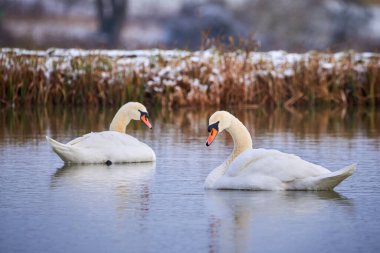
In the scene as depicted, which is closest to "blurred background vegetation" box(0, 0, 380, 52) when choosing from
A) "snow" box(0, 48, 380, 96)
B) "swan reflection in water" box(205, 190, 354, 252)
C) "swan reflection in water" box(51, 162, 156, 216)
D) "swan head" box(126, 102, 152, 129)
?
"snow" box(0, 48, 380, 96)

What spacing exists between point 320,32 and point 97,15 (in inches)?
320

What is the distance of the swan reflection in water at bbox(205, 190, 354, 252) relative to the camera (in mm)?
7867

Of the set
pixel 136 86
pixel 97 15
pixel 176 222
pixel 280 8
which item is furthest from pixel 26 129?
pixel 280 8

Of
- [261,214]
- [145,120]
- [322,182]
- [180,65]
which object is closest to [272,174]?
[322,182]

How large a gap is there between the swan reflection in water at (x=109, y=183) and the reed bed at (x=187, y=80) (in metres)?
10.0

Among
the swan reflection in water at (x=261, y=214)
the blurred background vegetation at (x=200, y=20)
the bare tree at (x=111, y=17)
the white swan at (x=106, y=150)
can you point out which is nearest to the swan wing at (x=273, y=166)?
the swan reflection in water at (x=261, y=214)

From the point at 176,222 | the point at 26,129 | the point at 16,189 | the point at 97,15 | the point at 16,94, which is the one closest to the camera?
the point at 176,222

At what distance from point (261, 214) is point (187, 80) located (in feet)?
44.5

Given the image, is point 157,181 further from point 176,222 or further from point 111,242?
point 111,242

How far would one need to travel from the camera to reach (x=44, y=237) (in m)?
8.01

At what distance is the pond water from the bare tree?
21.7 m

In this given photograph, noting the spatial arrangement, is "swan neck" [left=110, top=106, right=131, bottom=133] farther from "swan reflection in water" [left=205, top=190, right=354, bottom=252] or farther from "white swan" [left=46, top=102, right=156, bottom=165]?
"swan reflection in water" [left=205, top=190, right=354, bottom=252]

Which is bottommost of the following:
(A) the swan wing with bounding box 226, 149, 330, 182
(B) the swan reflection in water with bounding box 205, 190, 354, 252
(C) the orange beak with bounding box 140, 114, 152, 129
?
(B) the swan reflection in water with bounding box 205, 190, 354, 252

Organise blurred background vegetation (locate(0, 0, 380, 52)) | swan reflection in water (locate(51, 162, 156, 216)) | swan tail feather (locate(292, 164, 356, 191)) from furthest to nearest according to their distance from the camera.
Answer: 1. blurred background vegetation (locate(0, 0, 380, 52))
2. swan tail feather (locate(292, 164, 356, 191))
3. swan reflection in water (locate(51, 162, 156, 216))
